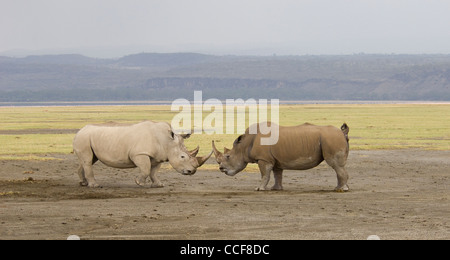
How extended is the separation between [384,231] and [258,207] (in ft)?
13.0

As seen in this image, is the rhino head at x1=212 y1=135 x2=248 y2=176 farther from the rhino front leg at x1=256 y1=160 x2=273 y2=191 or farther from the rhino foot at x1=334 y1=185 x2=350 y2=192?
the rhino foot at x1=334 y1=185 x2=350 y2=192

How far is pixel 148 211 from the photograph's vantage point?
60.6 ft

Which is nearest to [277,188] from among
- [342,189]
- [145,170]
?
[342,189]

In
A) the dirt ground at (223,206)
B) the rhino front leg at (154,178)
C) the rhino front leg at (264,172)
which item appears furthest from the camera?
the rhino front leg at (154,178)

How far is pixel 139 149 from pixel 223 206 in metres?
4.58

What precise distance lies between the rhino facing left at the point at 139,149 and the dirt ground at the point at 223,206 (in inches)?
22.9

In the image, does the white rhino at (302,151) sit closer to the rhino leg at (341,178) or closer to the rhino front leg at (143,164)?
the rhino leg at (341,178)

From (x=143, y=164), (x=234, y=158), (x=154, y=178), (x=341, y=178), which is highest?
(x=234, y=158)

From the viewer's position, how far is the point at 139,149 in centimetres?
2308

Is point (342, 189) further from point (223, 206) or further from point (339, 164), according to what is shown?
point (223, 206)

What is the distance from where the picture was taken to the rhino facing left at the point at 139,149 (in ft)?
76.0

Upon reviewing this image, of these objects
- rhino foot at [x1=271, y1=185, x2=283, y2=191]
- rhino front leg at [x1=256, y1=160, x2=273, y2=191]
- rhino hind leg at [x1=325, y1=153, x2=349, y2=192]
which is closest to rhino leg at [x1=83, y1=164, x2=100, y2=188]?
rhino front leg at [x1=256, y1=160, x2=273, y2=191]

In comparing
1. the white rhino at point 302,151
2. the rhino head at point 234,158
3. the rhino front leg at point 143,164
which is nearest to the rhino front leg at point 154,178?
the rhino front leg at point 143,164

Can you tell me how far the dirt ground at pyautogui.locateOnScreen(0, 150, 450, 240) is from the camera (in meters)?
→ 15.8
